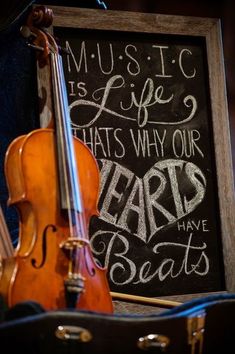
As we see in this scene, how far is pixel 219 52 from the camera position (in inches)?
66.4

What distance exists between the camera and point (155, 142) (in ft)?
5.30

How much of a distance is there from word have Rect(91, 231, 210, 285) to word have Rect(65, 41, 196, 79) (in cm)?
45

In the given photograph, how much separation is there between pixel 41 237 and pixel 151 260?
21.8 inches

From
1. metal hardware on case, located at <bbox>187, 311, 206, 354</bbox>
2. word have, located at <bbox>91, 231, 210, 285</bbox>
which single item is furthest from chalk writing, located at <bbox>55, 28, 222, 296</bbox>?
metal hardware on case, located at <bbox>187, 311, 206, 354</bbox>

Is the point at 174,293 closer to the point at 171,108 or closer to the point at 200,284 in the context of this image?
the point at 200,284

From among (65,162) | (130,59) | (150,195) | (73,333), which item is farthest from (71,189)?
(130,59)

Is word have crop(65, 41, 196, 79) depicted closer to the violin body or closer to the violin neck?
the violin neck

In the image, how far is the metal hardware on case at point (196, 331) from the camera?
91 centimetres

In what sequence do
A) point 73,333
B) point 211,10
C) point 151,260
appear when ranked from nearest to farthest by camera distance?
point 73,333 → point 151,260 → point 211,10

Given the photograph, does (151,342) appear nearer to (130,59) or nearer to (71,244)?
(71,244)

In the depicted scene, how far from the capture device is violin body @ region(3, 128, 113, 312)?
3.35 feet

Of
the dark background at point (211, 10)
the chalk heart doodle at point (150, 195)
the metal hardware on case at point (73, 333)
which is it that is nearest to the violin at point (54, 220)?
the metal hardware on case at point (73, 333)

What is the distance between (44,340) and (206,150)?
37.2 inches

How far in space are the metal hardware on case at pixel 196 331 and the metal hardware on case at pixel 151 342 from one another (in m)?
0.05
